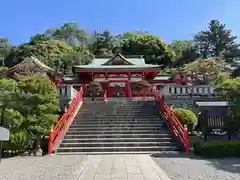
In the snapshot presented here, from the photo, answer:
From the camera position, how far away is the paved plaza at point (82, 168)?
8836 millimetres

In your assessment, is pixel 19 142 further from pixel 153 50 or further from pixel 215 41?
pixel 215 41

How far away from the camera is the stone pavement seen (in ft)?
28.7

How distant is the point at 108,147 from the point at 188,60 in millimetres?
54929

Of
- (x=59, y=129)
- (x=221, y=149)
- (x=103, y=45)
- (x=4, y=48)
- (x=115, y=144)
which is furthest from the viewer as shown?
(x=4, y=48)

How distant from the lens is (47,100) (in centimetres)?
1503

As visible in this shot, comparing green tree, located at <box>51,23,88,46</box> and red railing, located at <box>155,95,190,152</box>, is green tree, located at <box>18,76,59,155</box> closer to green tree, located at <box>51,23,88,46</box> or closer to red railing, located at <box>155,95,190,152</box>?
red railing, located at <box>155,95,190,152</box>

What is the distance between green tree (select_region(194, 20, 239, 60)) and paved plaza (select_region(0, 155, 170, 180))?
2540 inches

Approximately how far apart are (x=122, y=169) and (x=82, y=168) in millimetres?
1361

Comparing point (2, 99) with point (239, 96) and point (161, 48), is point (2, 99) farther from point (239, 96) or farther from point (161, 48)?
point (161, 48)

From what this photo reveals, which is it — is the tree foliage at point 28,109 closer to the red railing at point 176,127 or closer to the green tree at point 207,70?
the red railing at point 176,127

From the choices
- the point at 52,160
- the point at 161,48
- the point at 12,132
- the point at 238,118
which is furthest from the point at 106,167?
the point at 161,48

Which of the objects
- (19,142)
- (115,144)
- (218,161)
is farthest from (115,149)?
(218,161)

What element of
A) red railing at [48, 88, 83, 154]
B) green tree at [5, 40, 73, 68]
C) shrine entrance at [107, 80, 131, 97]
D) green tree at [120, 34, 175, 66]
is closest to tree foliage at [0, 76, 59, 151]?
red railing at [48, 88, 83, 154]

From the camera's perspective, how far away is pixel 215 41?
74.0m
